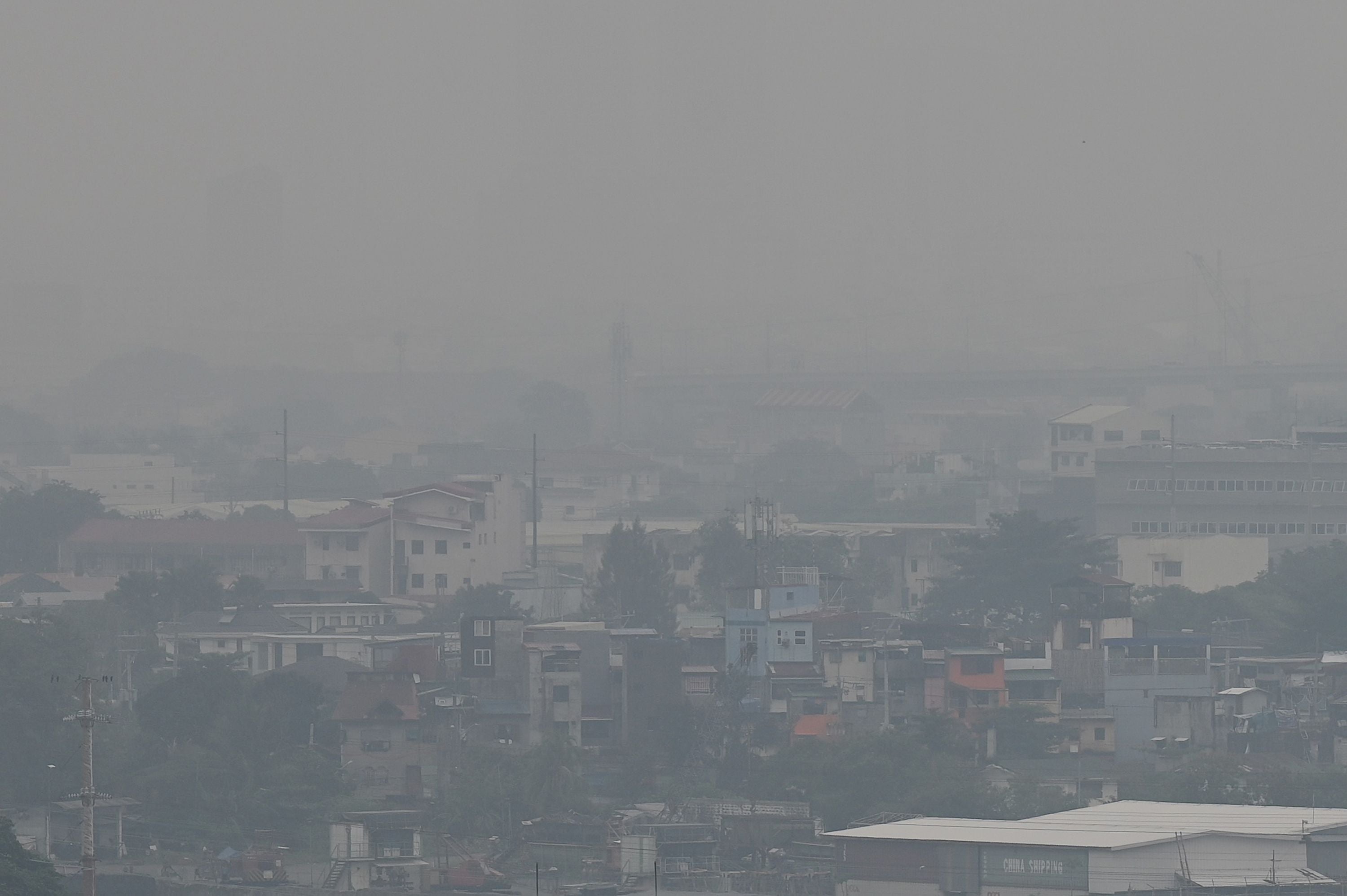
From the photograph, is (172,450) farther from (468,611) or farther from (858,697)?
(858,697)

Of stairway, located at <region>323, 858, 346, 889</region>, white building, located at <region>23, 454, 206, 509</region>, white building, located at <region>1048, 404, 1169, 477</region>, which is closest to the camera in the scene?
stairway, located at <region>323, 858, 346, 889</region>

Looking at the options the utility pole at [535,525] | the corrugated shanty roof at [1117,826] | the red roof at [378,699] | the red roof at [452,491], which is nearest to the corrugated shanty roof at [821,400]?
the utility pole at [535,525]

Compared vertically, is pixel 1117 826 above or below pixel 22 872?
below

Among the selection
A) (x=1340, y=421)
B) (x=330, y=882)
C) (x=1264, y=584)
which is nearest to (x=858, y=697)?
(x=330, y=882)

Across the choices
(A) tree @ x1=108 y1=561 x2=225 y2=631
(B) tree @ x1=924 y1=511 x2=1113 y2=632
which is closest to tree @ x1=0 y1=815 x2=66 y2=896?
(A) tree @ x1=108 y1=561 x2=225 y2=631

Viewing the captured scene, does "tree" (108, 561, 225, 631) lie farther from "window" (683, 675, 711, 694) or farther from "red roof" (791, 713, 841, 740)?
"red roof" (791, 713, 841, 740)

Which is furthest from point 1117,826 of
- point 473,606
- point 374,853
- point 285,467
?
point 285,467

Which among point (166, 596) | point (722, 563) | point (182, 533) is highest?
point (182, 533)

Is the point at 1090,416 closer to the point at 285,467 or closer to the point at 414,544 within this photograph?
the point at 285,467

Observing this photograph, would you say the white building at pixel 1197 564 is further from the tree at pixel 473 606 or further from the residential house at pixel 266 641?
the residential house at pixel 266 641
